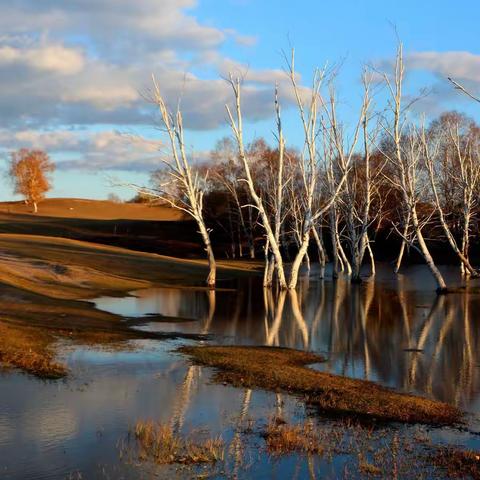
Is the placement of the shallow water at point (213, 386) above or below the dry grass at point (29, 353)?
below

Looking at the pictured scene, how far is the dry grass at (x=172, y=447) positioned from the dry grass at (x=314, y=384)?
99.1 inches

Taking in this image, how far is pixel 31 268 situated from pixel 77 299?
658 centimetres

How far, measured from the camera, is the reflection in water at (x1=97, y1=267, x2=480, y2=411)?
44.0 ft

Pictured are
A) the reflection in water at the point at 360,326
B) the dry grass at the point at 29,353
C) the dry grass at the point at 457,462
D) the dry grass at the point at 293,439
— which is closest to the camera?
the dry grass at the point at 457,462

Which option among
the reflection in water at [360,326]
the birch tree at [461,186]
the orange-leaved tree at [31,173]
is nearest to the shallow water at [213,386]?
the reflection in water at [360,326]

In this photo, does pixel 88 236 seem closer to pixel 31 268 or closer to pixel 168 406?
pixel 31 268

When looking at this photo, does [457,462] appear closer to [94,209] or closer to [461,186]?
[461,186]

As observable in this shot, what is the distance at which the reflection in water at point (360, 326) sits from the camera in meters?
13.4

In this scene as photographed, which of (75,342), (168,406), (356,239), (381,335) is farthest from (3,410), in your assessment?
(356,239)

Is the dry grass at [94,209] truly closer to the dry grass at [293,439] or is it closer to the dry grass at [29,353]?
the dry grass at [29,353]

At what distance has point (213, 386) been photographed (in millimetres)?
11414

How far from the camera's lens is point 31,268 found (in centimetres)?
3088

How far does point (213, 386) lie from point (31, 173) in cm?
10010

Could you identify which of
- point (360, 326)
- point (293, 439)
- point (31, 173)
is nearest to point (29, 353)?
point (293, 439)
